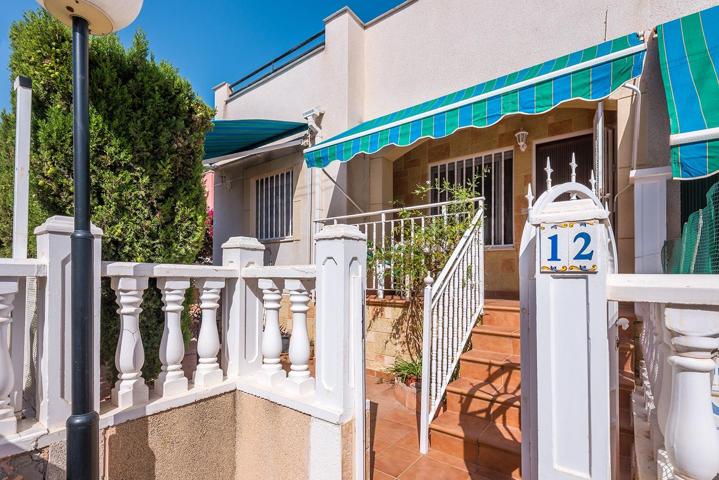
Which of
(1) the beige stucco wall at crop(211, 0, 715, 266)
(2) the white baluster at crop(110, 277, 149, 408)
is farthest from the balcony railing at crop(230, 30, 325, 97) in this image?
(2) the white baluster at crop(110, 277, 149, 408)

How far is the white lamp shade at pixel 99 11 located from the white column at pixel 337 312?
151 cm

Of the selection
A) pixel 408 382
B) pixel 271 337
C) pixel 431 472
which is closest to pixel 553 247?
pixel 271 337

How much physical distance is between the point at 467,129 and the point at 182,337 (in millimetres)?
6832

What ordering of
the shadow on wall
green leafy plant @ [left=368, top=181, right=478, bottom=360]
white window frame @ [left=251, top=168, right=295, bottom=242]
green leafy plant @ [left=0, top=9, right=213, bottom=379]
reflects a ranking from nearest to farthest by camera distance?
the shadow on wall
green leafy plant @ [left=0, top=9, right=213, bottom=379]
green leafy plant @ [left=368, top=181, right=478, bottom=360]
white window frame @ [left=251, top=168, right=295, bottom=242]

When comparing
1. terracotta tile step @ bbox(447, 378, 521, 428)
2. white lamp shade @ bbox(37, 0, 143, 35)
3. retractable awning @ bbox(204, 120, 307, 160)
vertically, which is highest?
retractable awning @ bbox(204, 120, 307, 160)

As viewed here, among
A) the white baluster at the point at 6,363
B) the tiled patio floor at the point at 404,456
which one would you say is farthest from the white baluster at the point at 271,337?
the white baluster at the point at 6,363

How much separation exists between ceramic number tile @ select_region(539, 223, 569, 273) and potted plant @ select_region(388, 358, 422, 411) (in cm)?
330

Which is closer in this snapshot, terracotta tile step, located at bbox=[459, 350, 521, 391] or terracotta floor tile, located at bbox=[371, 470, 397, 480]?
terracotta floor tile, located at bbox=[371, 470, 397, 480]

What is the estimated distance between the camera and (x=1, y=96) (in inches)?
133

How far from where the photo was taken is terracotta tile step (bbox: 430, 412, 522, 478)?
10.3ft

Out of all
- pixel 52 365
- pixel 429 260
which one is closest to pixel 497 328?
pixel 429 260

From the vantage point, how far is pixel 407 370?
4.88 meters

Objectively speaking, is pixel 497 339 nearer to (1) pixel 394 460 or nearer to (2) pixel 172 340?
(1) pixel 394 460

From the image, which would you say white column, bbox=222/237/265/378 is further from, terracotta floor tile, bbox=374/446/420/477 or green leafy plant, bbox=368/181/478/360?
green leafy plant, bbox=368/181/478/360
